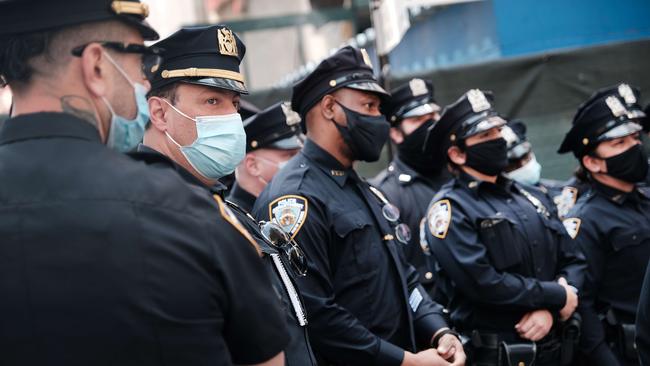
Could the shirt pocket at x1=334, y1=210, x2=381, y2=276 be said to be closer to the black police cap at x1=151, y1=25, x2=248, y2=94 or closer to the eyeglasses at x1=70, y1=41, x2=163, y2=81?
the black police cap at x1=151, y1=25, x2=248, y2=94

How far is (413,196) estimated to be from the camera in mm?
5898

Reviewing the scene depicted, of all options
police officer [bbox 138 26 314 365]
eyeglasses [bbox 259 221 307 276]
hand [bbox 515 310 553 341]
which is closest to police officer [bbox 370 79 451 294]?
hand [bbox 515 310 553 341]

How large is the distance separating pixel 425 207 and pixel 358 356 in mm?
2471

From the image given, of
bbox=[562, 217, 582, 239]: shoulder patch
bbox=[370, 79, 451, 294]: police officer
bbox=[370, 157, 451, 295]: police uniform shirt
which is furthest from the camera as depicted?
bbox=[370, 79, 451, 294]: police officer

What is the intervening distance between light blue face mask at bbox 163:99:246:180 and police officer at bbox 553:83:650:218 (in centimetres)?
339

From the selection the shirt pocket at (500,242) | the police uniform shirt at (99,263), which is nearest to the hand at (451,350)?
the shirt pocket at (500,242)

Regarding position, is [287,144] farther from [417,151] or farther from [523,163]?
[523,163]

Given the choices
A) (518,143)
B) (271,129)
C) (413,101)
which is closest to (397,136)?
(413,101)

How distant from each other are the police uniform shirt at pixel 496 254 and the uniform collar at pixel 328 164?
90 cm

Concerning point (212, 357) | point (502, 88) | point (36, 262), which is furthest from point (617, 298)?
point (36, 262)

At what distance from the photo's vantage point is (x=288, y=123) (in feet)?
16.0

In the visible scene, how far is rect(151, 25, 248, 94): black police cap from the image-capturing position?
296 centimetres

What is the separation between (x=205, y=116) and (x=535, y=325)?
8.18 ft

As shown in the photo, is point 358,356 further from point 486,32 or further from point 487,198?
point 486,32
